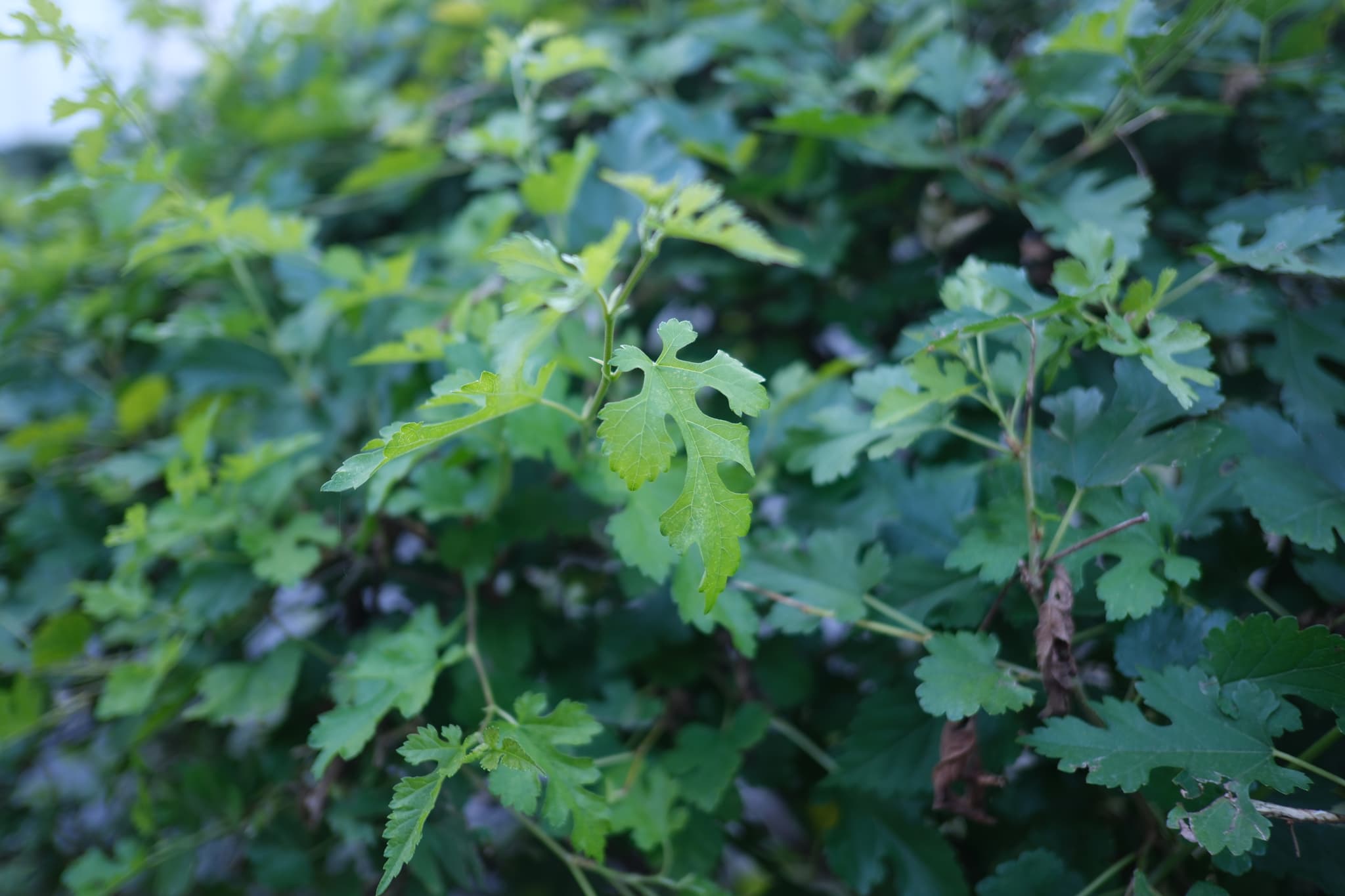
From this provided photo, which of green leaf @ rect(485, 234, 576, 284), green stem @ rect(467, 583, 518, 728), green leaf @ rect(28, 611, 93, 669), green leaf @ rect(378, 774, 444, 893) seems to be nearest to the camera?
green leaf @ rect(378, 774, 444, 893)

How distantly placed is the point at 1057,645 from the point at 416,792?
0.48 metres

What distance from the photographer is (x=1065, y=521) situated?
611mm

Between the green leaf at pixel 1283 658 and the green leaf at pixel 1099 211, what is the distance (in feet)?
1.27

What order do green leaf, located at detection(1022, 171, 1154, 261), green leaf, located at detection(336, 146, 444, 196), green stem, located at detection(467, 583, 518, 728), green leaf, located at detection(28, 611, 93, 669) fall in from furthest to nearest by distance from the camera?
green leaf, located at detection(336, 146, 444, 196), green leaf, located at detection(28, 611, 93, 669), green leaf, located at detection(1022, 171, 1154, 261), green stem, located at detection(467, 583, 518, 728)

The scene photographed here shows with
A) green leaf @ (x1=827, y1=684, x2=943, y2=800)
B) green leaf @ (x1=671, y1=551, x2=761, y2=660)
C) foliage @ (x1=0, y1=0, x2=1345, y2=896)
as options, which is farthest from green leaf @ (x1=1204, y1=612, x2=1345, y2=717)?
green leaf @ (x1=671, y1=551, x2=761, y2=660)

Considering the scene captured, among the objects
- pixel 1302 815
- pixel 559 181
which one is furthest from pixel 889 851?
pixel 559 181

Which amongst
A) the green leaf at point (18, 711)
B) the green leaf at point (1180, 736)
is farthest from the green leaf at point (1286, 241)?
the green leaf at point (18, 711)

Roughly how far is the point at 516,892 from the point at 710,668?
15.1 inches

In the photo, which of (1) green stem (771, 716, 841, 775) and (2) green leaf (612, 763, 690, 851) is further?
(1) green stem (771, 716, 841, 775)

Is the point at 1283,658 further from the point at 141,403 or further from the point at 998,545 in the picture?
the point at 141,403

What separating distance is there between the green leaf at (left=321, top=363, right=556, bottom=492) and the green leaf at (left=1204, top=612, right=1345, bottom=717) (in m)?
0.55

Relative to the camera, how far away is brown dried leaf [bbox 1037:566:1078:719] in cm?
58

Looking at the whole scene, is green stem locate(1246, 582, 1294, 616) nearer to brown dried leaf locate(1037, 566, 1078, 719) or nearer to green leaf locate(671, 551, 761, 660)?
brown dried leaf locate(1037, 566, 1078, 719)

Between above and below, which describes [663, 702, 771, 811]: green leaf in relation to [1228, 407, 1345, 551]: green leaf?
below
